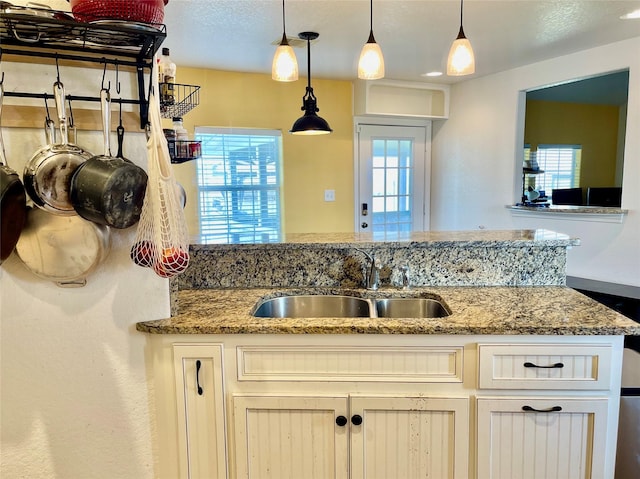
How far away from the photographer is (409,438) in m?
1.47

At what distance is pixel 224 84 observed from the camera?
4.10 meters

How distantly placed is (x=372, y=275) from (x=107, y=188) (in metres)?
1.12

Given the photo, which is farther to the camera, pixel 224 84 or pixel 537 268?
pixel 224 84

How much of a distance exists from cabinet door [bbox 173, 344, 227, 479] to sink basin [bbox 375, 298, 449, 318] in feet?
2.39

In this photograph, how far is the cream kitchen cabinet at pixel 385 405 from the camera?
1426 mm

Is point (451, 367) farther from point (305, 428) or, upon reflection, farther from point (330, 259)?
point (330, 259)

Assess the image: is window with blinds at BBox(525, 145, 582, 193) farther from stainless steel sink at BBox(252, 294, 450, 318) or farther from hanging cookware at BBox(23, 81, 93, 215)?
hanging cookware at BBox(23, 81, 93, 215)

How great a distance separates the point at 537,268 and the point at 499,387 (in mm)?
710

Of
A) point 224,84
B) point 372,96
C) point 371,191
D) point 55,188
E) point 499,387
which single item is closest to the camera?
point 55,188

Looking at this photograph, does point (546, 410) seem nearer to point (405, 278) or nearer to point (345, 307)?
point (405, 278)

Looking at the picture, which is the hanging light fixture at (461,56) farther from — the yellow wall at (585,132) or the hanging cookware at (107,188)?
the yellow wall at (585,132)

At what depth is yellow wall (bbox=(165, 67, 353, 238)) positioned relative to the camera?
407 cm

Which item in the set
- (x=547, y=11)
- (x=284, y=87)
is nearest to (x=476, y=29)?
(x=547, y=11)

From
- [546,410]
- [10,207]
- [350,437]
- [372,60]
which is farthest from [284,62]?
[546,410]
